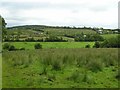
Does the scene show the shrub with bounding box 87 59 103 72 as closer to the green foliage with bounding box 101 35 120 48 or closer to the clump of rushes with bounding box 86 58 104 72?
the clump of rushes with bounding box 86 58 104 72

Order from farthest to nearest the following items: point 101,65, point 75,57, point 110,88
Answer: point 75,57 → point 101,65 → point 110,88

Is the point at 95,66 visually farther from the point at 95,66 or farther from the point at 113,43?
the point at 113,43

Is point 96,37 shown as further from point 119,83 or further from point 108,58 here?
point 119,83

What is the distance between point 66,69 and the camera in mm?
16109

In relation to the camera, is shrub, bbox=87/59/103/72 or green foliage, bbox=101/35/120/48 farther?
green foliage, bbox=101/35/120/48

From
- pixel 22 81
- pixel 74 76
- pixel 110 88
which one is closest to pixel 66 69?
pixel 74 76

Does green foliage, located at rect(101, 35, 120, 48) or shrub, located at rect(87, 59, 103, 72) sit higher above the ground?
shrub, located at rect(87, 59, 103, 72)

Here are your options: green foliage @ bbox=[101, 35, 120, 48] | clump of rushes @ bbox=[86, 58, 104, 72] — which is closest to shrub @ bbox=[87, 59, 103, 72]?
clump of rushes @ bbox=[86, 58, 104, 72]

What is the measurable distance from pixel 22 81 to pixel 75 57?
7794 millimetres

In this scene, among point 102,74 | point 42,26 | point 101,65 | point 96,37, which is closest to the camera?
point 102,74

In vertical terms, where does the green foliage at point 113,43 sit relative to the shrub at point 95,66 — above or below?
below

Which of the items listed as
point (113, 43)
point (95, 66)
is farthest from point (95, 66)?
point (113, 43)

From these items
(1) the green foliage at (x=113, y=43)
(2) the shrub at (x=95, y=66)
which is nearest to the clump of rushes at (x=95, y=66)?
(2) the shrub at (x=95, y=66)

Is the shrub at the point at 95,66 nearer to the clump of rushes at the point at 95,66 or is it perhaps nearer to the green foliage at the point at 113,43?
the clump of rushes at the point at 95,66
